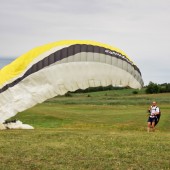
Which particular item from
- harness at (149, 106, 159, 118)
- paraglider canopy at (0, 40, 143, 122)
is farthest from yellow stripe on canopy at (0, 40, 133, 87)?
harness at (149, 106, 159, 118)

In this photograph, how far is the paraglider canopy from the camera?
13367 mm

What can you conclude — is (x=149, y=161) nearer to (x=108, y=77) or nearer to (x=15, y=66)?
(x=108, y=77)

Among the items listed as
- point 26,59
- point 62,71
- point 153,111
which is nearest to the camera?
point 62,71

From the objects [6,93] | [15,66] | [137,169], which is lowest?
[137,169]

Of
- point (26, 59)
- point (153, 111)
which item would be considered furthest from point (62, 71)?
point (153, 111)

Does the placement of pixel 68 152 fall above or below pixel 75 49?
below

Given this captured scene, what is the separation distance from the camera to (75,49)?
43.8ft

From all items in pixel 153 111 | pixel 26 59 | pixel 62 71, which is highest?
pixel 26 59

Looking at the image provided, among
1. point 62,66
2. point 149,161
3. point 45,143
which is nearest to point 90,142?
point 45,143

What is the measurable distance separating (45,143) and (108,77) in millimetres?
2888

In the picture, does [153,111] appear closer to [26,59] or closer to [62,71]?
[62,71]

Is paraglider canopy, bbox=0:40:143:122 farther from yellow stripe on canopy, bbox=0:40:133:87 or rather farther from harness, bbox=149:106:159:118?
harness, bbox=149:106:159:118

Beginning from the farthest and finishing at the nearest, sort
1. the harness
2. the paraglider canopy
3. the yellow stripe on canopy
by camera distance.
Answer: the harness, the yellow stripe on canopy, the paraglider canopy

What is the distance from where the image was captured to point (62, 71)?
44.1 ft
